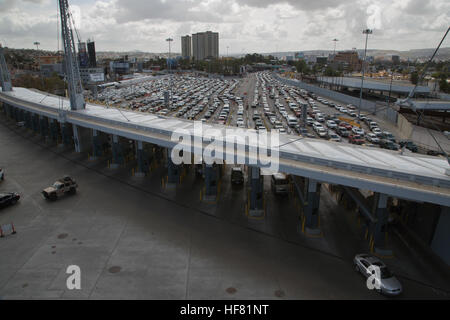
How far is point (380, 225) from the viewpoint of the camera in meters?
14.8

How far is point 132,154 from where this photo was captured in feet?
103

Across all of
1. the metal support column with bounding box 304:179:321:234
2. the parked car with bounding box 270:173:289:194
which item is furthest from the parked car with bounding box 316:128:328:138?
the metal support column with bounding box 304:179:321:234

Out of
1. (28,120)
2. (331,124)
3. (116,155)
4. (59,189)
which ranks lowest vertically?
(59,189)

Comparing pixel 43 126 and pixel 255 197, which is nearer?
pixel 255 197

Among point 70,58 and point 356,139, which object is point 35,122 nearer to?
point 70,58

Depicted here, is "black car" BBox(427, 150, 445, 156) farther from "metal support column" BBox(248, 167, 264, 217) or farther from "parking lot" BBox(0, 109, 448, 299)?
"metal support column" BBox(248, 167, 264, 217)

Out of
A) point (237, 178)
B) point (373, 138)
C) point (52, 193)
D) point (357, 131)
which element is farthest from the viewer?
point (357, 131)

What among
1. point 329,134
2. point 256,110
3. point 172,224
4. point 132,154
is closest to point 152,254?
point 172,224

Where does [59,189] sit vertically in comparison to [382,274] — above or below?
below

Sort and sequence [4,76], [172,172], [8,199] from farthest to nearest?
1. [4,76]
2. [172,172]
3. [8,199]

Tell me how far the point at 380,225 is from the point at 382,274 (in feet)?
9.45

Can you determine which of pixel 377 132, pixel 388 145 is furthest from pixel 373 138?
pixel 388 145

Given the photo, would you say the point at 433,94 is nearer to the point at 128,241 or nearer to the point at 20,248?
the point at 128,241

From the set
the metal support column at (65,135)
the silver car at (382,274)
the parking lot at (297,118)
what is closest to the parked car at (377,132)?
the parking lot at (297,118)
